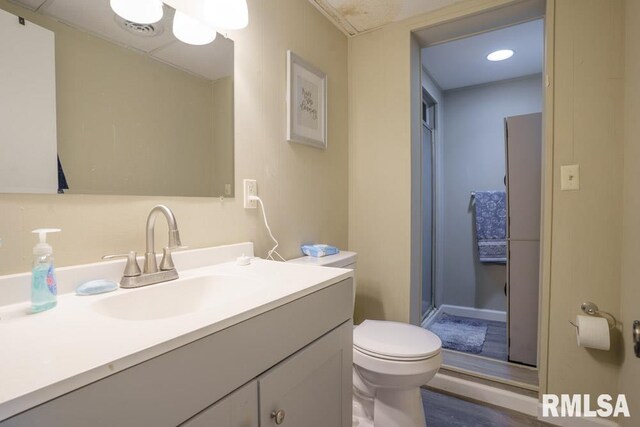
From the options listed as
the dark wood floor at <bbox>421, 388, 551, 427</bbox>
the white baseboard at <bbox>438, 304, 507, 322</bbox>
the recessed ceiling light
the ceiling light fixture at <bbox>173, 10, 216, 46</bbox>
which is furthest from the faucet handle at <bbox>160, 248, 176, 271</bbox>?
the white baseboard at <bbox>438, 304, 507, 322</bbox>

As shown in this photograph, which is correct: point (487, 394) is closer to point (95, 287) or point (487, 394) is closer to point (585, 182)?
point (585, 182)

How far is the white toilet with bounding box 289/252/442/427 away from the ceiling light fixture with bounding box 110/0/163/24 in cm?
105

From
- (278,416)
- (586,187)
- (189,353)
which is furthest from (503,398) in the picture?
(189,353)

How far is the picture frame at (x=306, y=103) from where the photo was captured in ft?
4.94

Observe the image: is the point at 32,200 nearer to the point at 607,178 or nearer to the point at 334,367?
the point at 334,367

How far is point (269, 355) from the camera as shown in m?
0.66

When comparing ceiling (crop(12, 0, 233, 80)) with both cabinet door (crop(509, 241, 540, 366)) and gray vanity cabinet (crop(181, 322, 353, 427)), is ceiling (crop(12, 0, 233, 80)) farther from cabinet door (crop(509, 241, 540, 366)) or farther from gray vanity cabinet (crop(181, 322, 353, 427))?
cabinet door (crop(509, 241, 540, 366))

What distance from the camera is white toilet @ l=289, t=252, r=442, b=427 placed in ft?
3.85

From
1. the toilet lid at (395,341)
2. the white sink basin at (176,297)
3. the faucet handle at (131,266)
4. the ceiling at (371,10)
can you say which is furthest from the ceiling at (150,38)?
the toilet lid at (395,341)

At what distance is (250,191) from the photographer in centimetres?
129

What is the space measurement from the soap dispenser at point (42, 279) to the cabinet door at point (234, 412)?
41 cm

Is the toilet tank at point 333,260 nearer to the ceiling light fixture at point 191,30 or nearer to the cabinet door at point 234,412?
the cabinet door at point 234,412

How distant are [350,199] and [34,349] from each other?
1730 millimetres

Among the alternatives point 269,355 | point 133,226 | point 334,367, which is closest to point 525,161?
point 334,367
